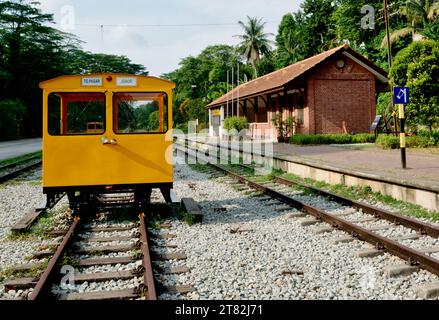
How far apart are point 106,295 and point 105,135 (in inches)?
145

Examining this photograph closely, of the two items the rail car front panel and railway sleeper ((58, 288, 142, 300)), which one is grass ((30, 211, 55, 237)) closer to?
the rail car front panel

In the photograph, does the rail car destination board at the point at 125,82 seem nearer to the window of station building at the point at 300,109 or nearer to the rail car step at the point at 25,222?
the rail car step at the point at 25,222

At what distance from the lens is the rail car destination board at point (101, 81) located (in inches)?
284

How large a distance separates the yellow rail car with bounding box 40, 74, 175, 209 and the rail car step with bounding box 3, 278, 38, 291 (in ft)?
9.28

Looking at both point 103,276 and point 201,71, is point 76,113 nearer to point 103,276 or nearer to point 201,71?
point 103,276

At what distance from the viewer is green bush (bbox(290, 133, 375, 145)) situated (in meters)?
22.0

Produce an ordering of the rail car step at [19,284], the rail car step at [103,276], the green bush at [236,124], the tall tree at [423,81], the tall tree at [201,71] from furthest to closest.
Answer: the tall tree at [201,71], the green bush at [236,124], the tall tree at [423,81], the rail car step at [103,276], the rail car step at [19,284]

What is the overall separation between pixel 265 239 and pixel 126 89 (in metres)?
3.34

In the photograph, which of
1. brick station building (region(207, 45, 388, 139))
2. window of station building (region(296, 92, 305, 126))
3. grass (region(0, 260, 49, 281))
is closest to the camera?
grass (region(0, 260, 49, 281))

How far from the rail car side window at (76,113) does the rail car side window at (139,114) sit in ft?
0.88

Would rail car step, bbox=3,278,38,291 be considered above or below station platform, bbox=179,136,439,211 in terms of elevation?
below

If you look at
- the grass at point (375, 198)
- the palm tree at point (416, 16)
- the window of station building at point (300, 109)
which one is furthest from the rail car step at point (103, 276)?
the palm tree at point (416, 16)

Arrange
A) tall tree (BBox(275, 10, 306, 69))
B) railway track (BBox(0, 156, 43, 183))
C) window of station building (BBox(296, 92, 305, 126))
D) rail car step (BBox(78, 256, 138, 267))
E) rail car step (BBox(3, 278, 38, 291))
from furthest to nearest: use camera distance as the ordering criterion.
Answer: tall tree (BBox(275, 10, 306, 69)) → window of station building (BBox(296, 92, 305, 126)) → railway track (BBox(0, 156, 43, 183)) → rail car step (BBox(78, 256, 138, 267)) → rail car step (BBox(3, 278, 38, 291))

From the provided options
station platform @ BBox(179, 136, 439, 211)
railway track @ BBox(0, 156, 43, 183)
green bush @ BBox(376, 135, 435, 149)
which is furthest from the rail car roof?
green bush @ BBox(376, 135, 435, 149)
